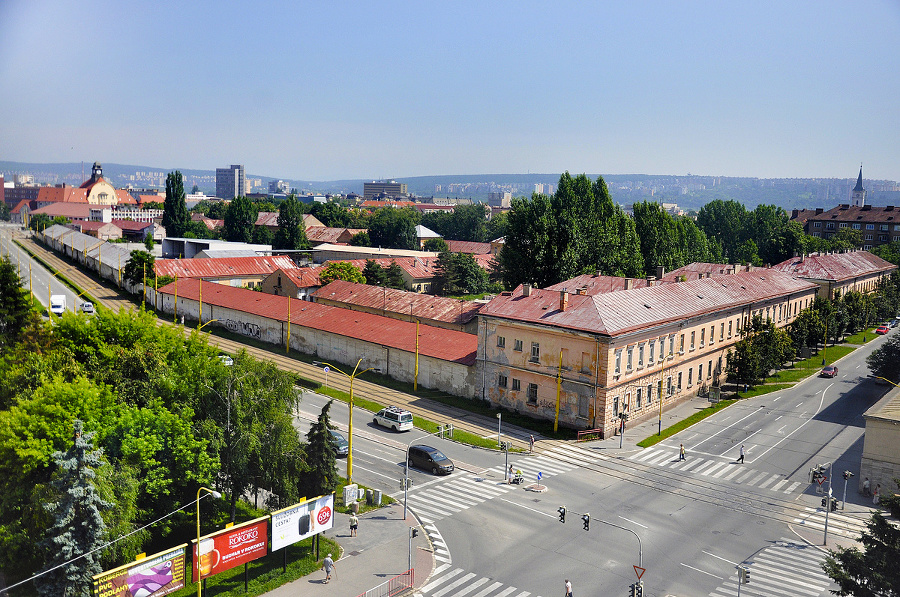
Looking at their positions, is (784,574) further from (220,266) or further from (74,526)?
(220,266)

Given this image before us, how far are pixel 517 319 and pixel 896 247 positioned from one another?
132 m

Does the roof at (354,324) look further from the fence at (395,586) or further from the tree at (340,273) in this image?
the fence at (395,586)

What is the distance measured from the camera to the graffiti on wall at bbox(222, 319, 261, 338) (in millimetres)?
78562

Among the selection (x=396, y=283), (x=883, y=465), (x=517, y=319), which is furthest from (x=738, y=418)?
(x=396, y=283)

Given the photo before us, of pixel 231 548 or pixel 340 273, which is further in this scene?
pixel 340 273

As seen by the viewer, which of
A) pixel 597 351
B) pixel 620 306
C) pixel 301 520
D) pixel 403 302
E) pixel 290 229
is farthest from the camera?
pixel 290 229

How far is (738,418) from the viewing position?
188ft

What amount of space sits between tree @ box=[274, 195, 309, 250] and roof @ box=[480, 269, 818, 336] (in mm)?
101479

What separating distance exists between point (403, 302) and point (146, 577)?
56.1 meters

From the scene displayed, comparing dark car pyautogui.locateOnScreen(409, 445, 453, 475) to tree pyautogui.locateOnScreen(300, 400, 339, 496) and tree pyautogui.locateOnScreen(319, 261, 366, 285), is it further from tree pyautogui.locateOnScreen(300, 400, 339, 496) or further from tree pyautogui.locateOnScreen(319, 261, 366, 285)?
tree pyautogui.locateOnScreen(319, 261, 366, 285)

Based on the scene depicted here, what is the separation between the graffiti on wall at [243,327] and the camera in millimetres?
78562

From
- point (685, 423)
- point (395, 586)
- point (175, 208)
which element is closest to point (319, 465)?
point (395, 586)

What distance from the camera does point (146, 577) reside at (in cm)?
2531

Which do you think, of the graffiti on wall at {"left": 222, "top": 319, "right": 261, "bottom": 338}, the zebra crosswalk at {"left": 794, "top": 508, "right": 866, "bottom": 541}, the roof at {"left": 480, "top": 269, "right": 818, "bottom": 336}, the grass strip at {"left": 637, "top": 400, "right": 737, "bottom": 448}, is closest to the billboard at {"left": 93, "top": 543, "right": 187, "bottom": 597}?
the zebra crosswalk at {"left": 794, "top": 508, "right": 866, "bottom": 541}
